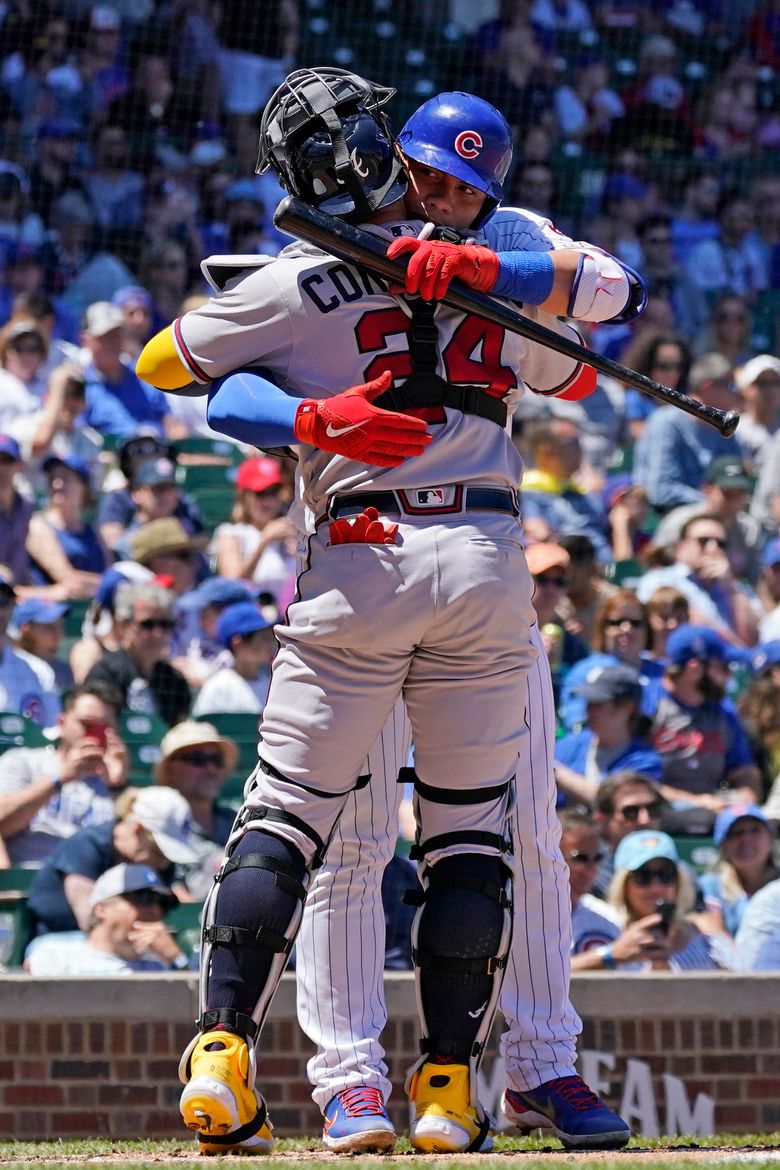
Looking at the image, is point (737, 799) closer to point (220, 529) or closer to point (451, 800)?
point (220, 529)

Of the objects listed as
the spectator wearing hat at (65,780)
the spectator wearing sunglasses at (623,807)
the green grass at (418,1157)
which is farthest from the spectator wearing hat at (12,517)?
the green grass at (418,1157)

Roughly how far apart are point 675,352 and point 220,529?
243 cm

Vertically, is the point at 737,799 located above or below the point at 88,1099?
above

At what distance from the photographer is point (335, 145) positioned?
3.49 metres

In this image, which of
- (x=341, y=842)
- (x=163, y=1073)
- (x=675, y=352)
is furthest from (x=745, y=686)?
(x=341, y=842)

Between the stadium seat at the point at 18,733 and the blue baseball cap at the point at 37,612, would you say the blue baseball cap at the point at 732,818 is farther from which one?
the blue baseball cap at the point at 37,612

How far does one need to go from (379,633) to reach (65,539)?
509cm

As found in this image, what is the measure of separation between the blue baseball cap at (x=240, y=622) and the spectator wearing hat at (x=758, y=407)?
3.52m

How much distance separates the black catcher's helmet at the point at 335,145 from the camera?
11.5 ft

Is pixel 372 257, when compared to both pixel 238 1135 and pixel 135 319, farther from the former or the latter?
pixel 135 319

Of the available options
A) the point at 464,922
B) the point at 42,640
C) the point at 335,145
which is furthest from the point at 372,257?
the point at 42,640

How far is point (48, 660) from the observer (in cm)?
750

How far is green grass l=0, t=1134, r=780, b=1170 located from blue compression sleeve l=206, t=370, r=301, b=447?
1192 millimetres

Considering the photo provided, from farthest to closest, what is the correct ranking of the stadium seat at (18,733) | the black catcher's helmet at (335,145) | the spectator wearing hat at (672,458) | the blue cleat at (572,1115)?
the spectator wearing hat at (672,458), the stadium seat at (18,733), the blue cleat at (572,1115), the black catcher's helmet at (335,145)
